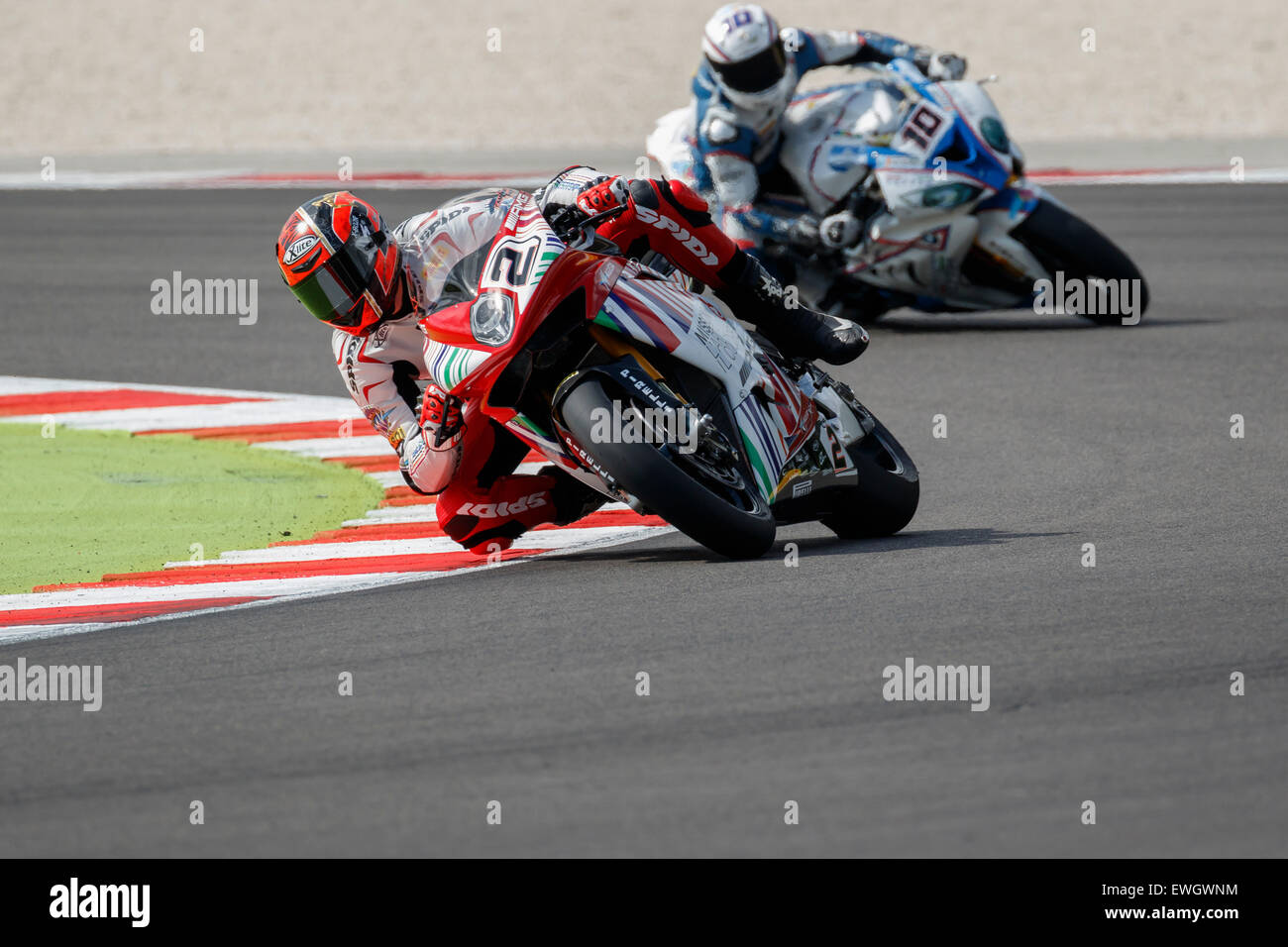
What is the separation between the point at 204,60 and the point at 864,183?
20.0m

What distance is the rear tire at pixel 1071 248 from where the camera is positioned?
1314 centimetres

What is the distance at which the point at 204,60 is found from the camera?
31219mm

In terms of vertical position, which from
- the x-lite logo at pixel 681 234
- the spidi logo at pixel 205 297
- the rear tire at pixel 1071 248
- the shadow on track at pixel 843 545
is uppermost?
the spidi logo at pixel 205 297

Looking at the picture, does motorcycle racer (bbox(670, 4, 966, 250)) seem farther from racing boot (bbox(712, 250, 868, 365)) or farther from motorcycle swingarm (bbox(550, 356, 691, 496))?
motorcycle swingarm (bbox(550, 356, 691, 496))

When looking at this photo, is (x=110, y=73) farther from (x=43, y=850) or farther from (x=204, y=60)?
(x=43, y=850)

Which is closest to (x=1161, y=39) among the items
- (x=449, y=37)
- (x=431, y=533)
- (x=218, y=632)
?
(x=449, y=37)

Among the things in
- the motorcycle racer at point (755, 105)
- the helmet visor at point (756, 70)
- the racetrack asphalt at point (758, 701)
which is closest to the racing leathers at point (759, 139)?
the motorcycle racer at point (755, 105)

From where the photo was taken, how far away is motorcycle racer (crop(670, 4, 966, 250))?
13.0m

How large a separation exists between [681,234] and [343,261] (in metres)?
1.23

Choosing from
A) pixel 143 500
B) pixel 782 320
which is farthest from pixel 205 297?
pixel 782 320

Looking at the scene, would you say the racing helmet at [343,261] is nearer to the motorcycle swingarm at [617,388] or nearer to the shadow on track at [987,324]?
the motorcycle swingarm at [617,388]

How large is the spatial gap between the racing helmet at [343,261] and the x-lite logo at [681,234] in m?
0.89

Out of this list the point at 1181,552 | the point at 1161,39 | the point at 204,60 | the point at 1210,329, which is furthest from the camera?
the point at 204,60
